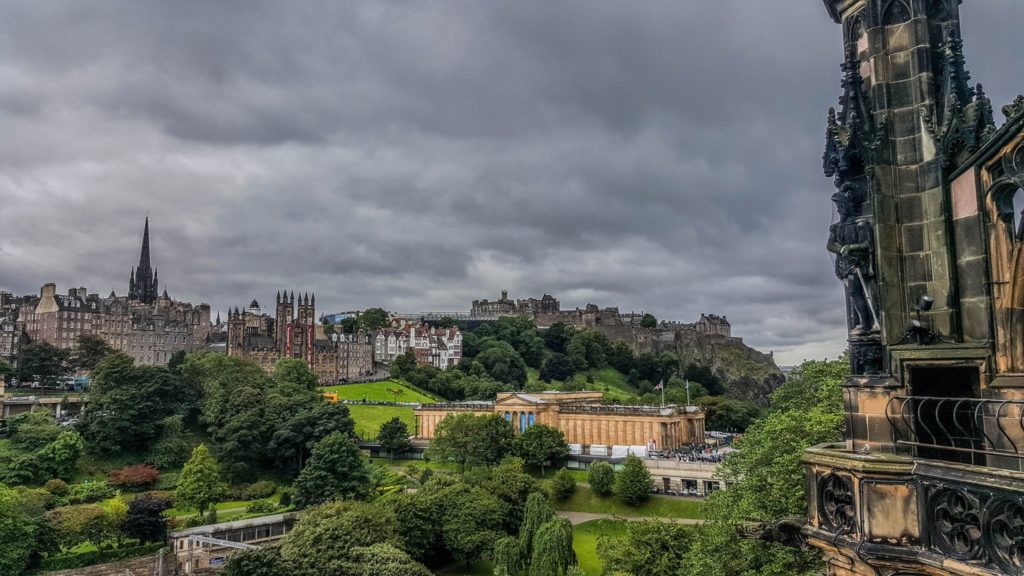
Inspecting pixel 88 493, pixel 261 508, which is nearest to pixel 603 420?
pixel 261 508

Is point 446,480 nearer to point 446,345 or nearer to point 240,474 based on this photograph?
point 240,474

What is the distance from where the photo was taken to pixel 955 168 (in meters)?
7.45

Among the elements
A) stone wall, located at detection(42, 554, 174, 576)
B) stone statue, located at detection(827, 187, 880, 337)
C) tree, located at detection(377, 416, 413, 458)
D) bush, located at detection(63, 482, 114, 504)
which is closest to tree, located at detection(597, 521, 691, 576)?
stone statue, located at detection(827, 187, 880, 337)

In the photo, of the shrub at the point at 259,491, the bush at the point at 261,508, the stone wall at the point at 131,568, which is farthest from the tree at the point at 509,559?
the shrub at the point at 259,491

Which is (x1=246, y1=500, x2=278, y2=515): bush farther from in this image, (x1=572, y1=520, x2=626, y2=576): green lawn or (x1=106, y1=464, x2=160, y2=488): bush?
(x1=572, y1=520, x2=626, y2=576): green lawn

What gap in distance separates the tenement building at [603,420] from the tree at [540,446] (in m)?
8.31

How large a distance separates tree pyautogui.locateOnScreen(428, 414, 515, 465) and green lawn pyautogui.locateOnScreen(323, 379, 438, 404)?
1493 inches

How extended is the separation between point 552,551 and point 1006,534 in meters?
33.4

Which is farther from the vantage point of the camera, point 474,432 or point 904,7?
point 474,432

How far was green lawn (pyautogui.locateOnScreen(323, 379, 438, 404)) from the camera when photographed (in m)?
105

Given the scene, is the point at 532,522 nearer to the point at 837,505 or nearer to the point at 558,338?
the point at 837,505

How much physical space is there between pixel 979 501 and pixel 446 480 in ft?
158

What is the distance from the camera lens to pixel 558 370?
452 feet

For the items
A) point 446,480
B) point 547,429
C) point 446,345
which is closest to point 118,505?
point 446,480
